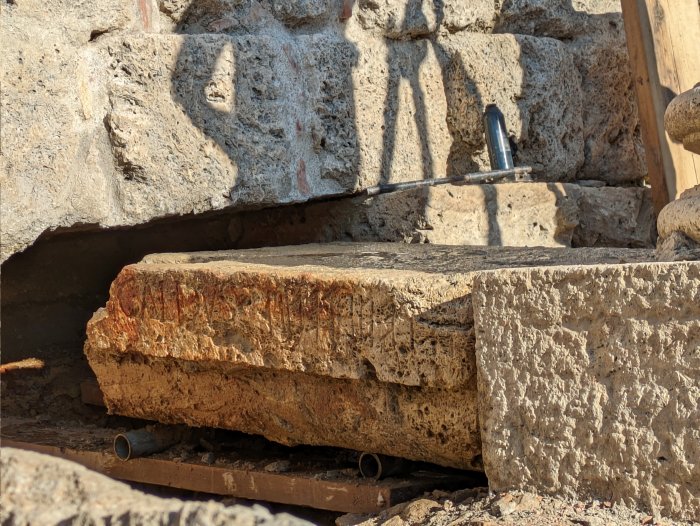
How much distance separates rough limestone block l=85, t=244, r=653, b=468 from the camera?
2471mm

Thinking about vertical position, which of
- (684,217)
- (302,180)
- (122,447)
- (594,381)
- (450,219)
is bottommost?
(122,447)

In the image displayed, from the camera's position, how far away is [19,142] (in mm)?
2885

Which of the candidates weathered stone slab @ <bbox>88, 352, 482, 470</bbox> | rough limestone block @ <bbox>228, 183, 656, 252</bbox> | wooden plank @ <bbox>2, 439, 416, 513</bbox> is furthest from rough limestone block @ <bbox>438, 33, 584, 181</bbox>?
wooden plank @ <bbox>2, 439, 416, 513</bbox>

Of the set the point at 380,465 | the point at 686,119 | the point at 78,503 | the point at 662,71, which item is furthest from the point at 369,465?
the point at 662,71

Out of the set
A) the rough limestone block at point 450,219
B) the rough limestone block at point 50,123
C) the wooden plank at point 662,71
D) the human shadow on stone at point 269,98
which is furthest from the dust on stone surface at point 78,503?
the wooden plank at point 662,71

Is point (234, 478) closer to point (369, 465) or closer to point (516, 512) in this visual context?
point (369, 465)

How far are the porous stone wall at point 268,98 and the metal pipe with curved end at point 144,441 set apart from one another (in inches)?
23.7

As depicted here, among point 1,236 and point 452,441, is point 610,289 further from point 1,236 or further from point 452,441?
point 1,236

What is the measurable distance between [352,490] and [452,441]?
12.1 inches

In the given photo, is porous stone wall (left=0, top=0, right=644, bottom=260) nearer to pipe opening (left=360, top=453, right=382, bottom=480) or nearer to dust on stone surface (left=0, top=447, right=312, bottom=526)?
pipe opening (left=360, top=453, right=382, bottom=480)

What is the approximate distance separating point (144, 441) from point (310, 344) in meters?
0.75

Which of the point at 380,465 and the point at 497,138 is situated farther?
the point at 497,138

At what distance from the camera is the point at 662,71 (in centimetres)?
428

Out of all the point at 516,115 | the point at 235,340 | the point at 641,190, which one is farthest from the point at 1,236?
the point at 641,190
